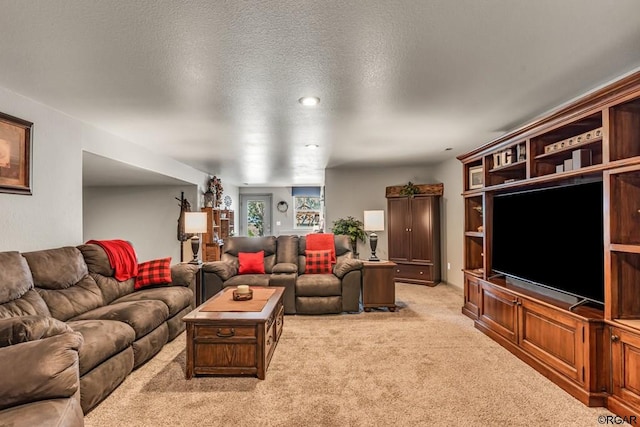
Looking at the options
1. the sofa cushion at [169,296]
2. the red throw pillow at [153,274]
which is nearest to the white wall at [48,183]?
the red throw pillow at [153,274]

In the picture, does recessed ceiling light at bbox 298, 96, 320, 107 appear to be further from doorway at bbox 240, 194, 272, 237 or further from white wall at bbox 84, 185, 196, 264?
doorway at bbox 240, 194, 272, 237

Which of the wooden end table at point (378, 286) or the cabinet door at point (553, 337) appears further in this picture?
the wooden end table at point (378, 286)

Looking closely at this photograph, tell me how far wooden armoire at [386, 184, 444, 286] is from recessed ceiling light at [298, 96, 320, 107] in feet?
12.9

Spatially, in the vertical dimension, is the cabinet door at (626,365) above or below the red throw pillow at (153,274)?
below

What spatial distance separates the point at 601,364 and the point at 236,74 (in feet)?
10.3

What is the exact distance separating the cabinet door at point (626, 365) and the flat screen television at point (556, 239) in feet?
0.85

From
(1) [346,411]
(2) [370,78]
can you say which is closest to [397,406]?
(1) [346,411]

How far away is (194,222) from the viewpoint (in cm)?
495

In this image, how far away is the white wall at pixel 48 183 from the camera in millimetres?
2973

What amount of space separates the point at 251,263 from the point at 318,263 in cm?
94

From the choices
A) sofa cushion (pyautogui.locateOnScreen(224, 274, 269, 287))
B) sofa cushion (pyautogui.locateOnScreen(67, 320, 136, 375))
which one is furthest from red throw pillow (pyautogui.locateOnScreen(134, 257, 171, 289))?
sofa cushion (pyautogui.locateOnScreen(67, 320, 136, 375))

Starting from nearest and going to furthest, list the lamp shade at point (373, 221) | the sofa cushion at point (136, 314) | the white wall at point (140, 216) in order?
the sofa cushion at point (136, 314) → the lamp shade at point (373, 221) → the white wall at point (140, 216)

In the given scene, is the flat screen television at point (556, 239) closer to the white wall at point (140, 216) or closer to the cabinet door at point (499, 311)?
the cabinet door at point (499, 311)

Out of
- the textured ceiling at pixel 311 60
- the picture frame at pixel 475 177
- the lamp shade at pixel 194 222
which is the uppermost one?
the textured ceiling at pixel 311 60
